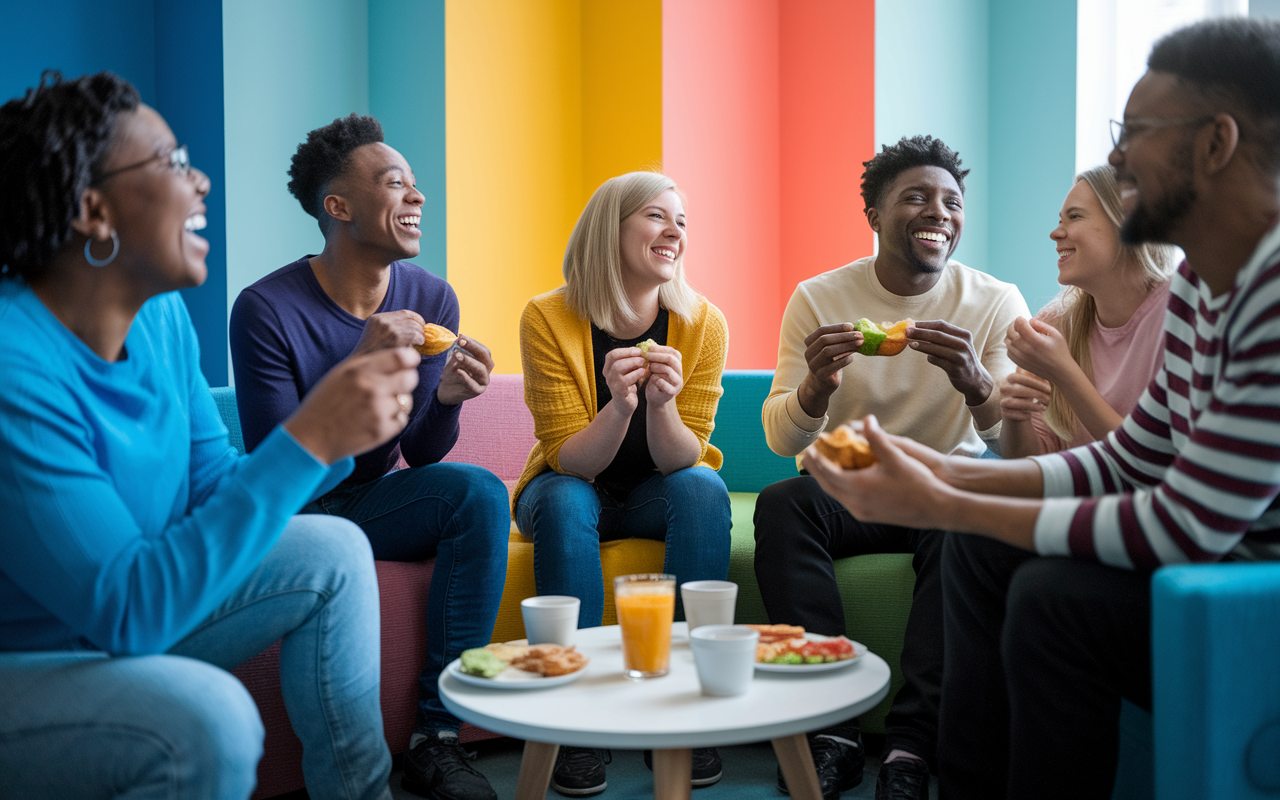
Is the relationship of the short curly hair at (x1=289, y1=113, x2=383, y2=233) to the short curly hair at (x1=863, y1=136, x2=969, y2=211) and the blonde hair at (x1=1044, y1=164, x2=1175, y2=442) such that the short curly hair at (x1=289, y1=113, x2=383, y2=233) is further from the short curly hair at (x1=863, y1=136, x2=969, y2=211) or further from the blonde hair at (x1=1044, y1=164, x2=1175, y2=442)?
the blonde hair at (x1=1044, y1=164, x2=1175, y2=442)

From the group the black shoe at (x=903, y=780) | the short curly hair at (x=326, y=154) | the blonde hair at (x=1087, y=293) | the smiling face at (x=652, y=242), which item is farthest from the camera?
the smiling face at (x=652, y=242)

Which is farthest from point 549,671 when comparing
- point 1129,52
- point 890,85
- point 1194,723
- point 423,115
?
point 1129,52

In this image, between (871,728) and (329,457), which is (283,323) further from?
(871,728)

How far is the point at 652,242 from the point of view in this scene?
2570mm

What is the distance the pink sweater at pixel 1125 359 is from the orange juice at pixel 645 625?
1.08 m

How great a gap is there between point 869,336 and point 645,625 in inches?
43.0

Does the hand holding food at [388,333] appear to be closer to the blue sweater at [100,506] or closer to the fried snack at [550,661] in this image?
the blue sweater at [100,506]

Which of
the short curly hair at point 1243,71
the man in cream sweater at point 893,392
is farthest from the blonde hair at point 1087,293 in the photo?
the short curly hair at point 1243,71

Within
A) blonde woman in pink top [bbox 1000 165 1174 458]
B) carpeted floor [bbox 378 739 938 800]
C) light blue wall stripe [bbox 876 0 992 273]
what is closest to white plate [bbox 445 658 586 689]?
carpeted floor [bbox 378 739 938 800]

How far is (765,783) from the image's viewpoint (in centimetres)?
208

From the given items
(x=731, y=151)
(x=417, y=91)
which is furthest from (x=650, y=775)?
(x=731, y=151)

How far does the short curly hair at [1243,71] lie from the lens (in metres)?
1.23

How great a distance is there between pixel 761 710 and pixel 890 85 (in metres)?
3.83

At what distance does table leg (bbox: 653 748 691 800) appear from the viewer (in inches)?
52.1
